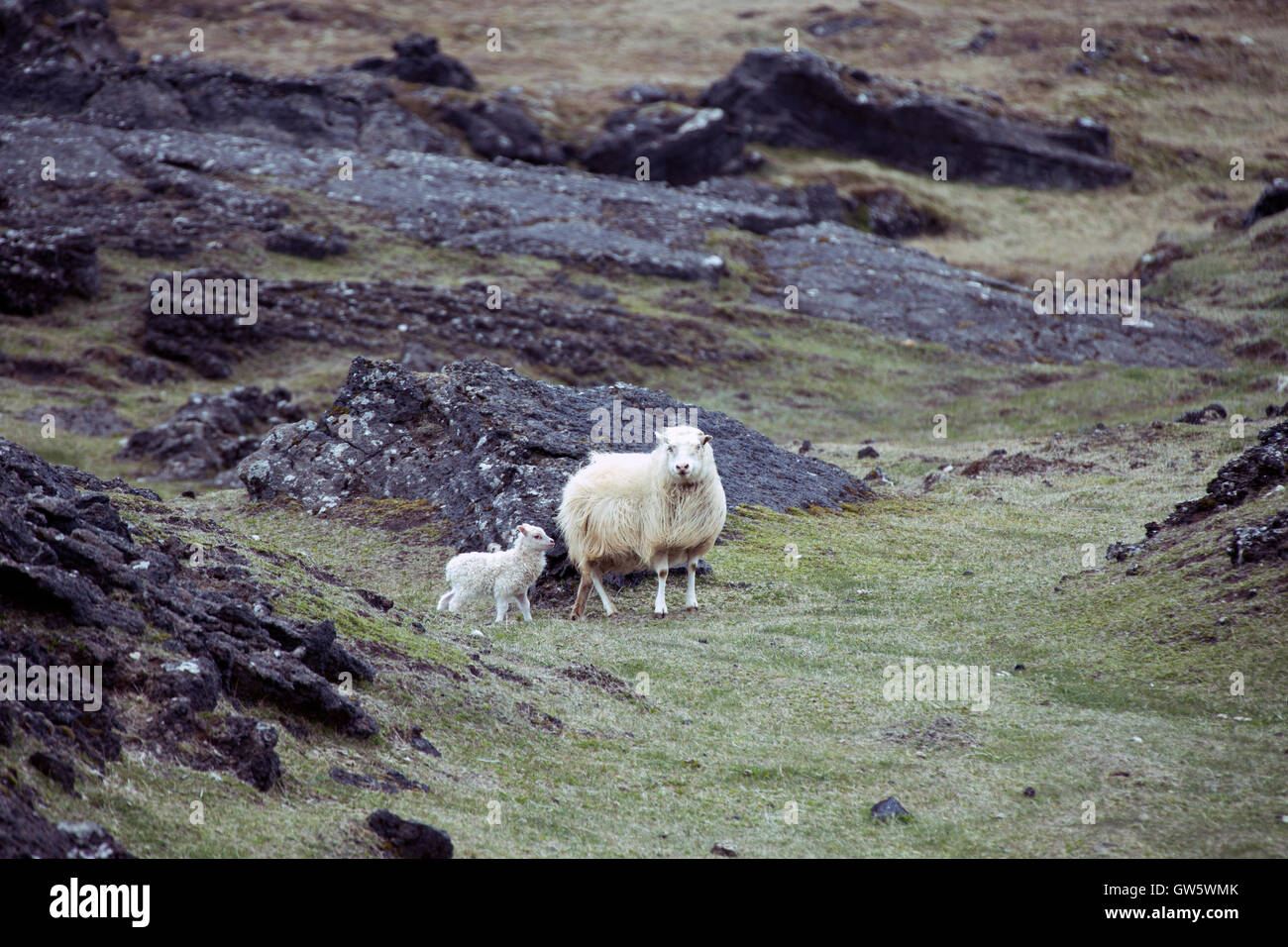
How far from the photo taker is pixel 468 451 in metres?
22.8

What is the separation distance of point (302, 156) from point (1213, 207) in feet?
197

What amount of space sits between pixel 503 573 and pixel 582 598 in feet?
4.66

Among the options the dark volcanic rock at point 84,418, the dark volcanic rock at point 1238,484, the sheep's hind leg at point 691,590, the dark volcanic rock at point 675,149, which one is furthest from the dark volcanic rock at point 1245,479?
the dark volcanic rock at point 675,149

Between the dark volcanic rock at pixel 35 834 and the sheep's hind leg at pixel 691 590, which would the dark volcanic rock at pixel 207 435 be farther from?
the dark volcanic rock at pixel 35 834

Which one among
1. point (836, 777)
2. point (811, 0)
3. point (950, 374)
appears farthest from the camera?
point (811, 0)

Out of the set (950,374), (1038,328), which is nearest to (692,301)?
(950,374)

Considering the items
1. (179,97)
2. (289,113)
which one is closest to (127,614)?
(289,113)

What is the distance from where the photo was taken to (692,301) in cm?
5219

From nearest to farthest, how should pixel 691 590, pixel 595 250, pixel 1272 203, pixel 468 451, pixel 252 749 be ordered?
pixel 252 749 → pixel 691 590 → pixel 468 451 → pixel 595 250 → pixel 1272 203

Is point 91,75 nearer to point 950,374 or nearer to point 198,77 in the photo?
point 198,77

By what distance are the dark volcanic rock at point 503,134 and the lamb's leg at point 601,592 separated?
5964cm

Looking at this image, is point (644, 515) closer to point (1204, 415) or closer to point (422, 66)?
point (1204, 415)

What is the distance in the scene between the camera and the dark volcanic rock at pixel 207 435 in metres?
34.1

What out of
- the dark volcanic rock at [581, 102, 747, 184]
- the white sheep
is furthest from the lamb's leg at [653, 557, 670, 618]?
the dark volcanic rock at [581, 102, 747, 184]
